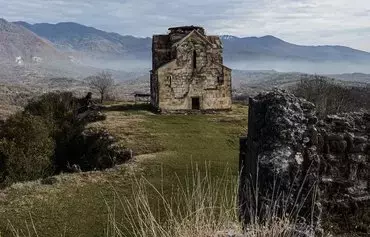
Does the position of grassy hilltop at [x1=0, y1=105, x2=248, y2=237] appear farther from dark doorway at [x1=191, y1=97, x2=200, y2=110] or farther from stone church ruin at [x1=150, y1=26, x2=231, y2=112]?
dark doorway at [x1=191, y1=97, x2=200, y2=110]

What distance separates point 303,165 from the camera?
795cm

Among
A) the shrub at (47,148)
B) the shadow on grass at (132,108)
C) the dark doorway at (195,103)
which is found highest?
the dark doorway at (195,103)

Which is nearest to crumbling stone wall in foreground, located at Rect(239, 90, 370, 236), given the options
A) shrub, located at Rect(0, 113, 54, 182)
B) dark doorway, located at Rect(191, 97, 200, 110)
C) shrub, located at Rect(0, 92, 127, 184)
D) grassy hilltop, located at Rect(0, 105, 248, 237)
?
grassy hilltop, located at Rect(0, 105, 248, 237)

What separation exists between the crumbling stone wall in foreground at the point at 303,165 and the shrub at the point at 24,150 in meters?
20.0

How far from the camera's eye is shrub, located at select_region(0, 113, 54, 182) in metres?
27.1

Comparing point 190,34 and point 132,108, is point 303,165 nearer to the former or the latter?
point 190,34

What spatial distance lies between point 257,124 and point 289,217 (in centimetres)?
196

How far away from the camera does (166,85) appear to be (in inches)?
1832

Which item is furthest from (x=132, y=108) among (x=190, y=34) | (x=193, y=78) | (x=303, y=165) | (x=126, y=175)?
(x=303, y=165)

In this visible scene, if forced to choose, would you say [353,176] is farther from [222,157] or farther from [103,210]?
[222,157]

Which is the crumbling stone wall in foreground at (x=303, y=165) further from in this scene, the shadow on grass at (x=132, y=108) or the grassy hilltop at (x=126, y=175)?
the shadow on grass at (x=132, y=108)

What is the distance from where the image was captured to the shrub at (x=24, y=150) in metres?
27.1

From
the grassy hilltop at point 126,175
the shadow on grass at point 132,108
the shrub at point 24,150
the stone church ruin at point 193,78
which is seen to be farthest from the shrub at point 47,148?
the shadow on grass at point 132,108

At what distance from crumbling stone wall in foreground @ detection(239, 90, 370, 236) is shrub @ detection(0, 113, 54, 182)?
65.6ft
